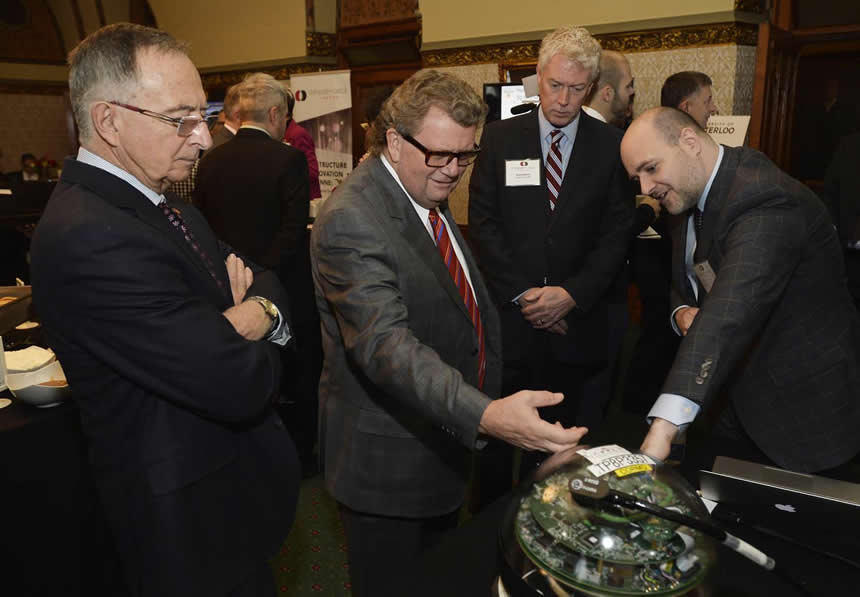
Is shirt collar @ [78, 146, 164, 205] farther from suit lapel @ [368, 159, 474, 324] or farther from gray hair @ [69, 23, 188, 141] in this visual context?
suit lapel @ [368, 159, 474, 324]

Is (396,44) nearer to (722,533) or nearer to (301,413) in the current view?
(301,413)

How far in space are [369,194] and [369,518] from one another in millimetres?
765

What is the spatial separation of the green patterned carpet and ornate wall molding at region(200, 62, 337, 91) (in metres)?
5.48

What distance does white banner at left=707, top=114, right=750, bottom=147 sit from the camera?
3656 mm

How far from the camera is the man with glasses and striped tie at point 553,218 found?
263cm

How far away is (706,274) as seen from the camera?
5.50ft

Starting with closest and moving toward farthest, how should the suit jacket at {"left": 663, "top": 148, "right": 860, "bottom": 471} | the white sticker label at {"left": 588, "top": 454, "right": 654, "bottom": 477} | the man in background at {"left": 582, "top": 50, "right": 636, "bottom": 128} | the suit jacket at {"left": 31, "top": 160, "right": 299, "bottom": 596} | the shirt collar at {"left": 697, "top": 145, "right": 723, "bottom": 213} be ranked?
the white sticker label at {"left": 588, "top": 454, "right": 654, "bottom": 477} < the suit jacket at {"left": 31, "top": 160, "right": 299, "bottom": 596} < the suit jacket at {"left": 663, "top": 148, "right": 860, "bottom": 471} < the shirt collar at {"left": 697, "top": 145, "right": 723, "bottom": 213} < the man in background at {"left": 582, "top": 50, "right": 636, "bottom": 128}

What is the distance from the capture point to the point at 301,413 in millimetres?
→ 3475

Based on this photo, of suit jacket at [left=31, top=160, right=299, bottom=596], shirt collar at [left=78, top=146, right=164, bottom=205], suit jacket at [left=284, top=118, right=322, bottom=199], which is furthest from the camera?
suit jacket at [left=284, top=118, right=322, bottom=199]

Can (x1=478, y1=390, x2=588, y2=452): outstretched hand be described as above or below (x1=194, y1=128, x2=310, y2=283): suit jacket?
below

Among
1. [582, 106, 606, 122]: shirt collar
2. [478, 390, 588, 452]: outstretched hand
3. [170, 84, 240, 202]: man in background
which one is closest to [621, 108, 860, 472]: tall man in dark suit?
[478, 390, 588, 452]: outstretched hand

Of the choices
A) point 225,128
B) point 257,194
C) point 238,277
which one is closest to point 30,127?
point 225,128

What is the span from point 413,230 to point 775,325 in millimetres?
893

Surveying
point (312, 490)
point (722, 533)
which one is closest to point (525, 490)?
point (722, 533)
